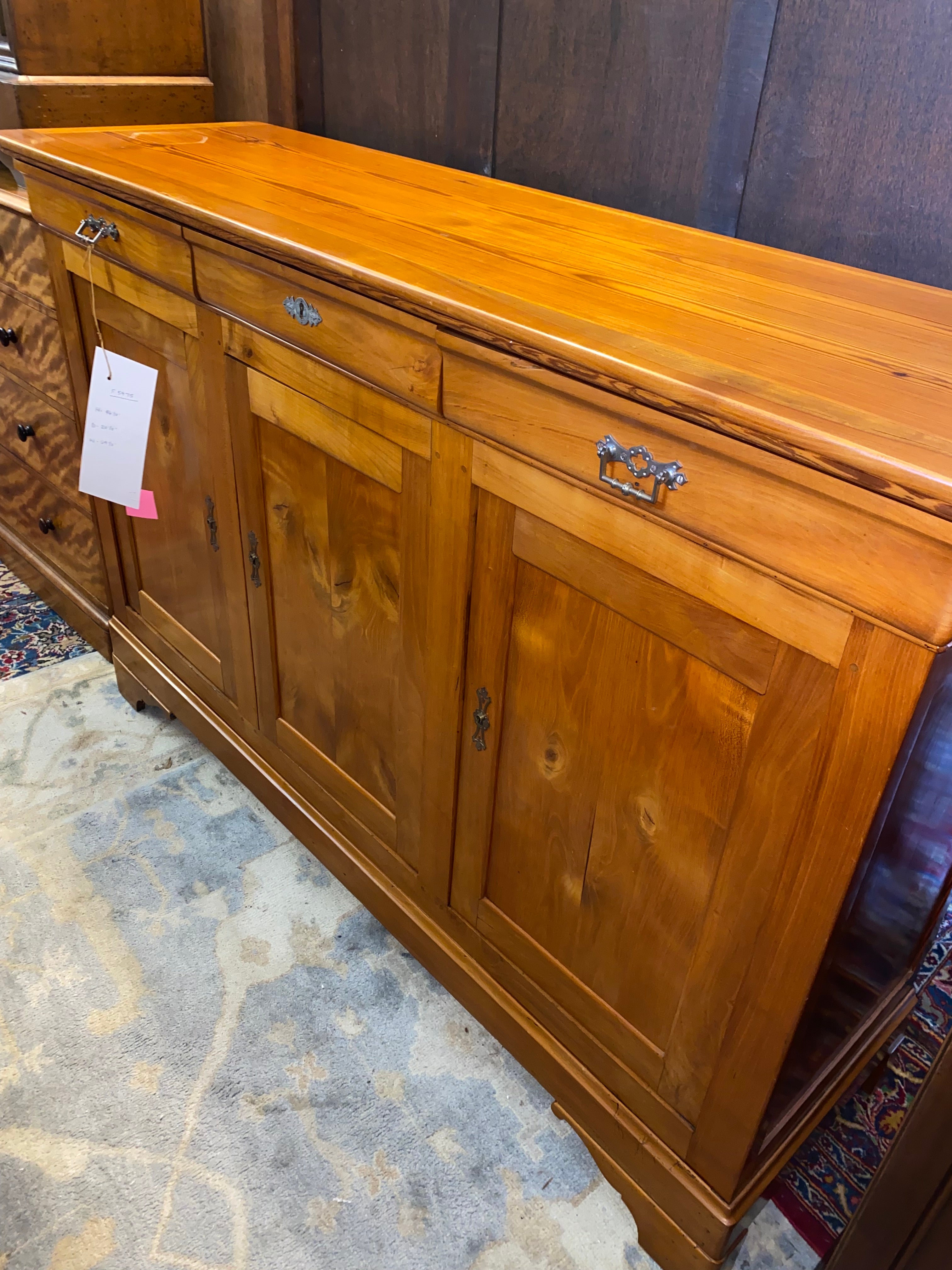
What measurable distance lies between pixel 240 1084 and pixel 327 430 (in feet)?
2.96

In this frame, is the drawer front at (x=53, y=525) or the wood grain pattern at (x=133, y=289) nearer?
the wood grain pattern at (x=133, y=289)

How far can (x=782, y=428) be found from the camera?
65 cm

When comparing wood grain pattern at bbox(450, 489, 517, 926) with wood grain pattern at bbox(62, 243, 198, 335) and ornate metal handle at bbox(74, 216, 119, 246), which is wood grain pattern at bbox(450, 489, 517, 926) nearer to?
wood grain pattern at bbox(62, 243, 198, 335)

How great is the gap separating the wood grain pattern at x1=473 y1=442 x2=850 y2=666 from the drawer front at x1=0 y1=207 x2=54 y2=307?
1.12 metres

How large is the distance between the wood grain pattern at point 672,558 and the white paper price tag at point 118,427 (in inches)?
28.6

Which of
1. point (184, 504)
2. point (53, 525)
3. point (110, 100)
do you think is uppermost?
point (110, 100)

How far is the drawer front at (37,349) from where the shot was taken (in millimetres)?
1693

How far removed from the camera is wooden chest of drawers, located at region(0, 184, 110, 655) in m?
1.67

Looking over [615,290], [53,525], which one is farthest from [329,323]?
[53,525]

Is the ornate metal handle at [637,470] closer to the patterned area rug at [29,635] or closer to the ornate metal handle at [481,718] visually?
the ornate metal handle at [481,718]

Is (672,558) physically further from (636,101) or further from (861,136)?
(636,101)

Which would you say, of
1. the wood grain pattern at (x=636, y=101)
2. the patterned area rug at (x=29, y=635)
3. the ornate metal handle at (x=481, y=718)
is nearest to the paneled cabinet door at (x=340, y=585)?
the ornate metal handle at (x=481, y=718)

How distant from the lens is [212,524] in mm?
1450

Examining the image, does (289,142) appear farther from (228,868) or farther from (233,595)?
(228,868)
